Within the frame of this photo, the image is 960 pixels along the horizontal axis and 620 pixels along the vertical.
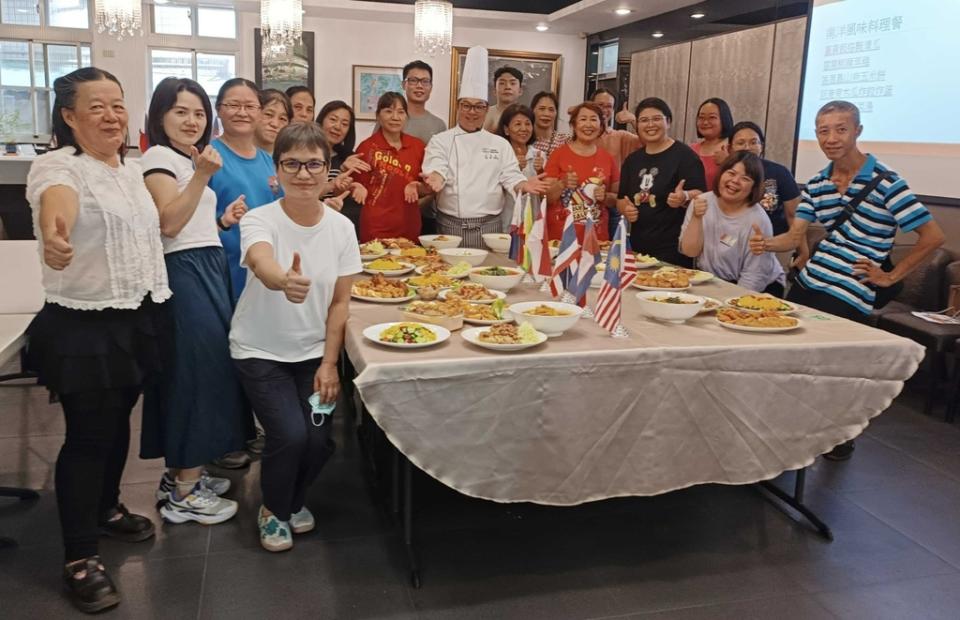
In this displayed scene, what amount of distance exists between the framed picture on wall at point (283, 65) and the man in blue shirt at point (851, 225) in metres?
6.79

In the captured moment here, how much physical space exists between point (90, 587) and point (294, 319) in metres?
0.94

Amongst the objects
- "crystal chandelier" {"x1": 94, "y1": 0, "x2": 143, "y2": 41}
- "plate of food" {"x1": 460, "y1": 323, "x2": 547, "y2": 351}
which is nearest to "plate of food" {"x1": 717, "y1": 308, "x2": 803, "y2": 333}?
"plate of food" {"x1": 460, "y1": 323, "x2": 547, "y2": 351}

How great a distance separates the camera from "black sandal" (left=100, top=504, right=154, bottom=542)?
249cm

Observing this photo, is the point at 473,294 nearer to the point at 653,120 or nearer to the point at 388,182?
the point at 388,182

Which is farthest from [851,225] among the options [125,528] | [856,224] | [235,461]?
[125,528]

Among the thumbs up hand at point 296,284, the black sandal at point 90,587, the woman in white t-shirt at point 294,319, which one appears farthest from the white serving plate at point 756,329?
the black sandal at point 90,587

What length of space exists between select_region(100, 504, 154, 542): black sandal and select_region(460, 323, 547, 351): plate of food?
128cm

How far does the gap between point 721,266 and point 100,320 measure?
100 inches

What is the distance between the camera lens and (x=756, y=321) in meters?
2.44

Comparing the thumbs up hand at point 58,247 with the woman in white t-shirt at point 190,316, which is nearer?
the thumbs up hand at point 58,247

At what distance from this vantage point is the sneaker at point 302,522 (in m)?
2.56

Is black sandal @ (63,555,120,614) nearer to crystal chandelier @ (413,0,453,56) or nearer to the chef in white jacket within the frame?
the chef in white jacket

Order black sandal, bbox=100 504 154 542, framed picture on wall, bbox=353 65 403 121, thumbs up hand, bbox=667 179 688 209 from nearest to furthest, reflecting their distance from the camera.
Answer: black sandal, bbox=100 504 154 542, thumbs up hand, bbox=667 179 688 209, framed picture on wall, bbox=353 65 403 121

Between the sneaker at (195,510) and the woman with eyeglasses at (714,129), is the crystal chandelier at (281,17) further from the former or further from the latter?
the sneaker at (195,510)
